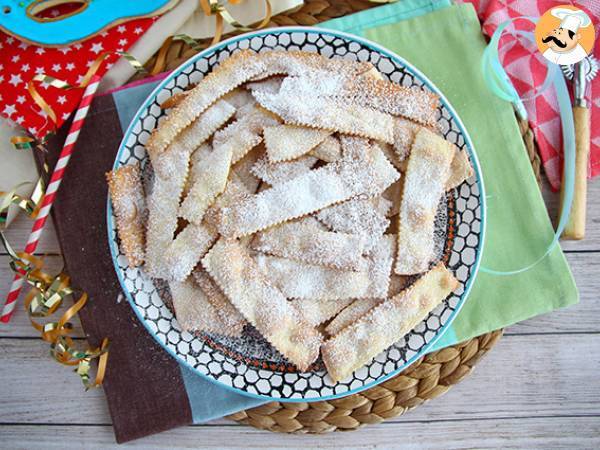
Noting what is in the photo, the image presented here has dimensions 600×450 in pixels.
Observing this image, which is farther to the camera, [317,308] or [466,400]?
[466,400]

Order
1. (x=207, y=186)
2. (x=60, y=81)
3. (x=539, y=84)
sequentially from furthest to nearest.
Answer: (x=539, y=84) < (x=60, y=81) < (x=207, y=186)

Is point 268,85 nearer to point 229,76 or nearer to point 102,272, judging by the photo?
point 229,76

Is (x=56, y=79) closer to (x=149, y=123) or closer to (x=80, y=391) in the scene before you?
(x=149, y=123)

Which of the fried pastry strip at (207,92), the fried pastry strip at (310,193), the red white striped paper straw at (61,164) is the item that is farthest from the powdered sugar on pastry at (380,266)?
the red white striped paper straw at (61,164)

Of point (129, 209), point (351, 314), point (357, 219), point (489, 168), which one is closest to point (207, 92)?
point (129, 209)

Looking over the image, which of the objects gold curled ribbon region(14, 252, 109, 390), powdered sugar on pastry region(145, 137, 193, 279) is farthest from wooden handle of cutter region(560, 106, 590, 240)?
gold curled ribbon region(14, 252, 109, 390)

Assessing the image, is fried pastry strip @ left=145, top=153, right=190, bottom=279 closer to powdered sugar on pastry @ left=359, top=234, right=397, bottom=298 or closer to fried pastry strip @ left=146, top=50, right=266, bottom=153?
fried pastry strip @ left=146, top=50, right=266, bottom=153

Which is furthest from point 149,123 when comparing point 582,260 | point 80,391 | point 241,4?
point 582,260
